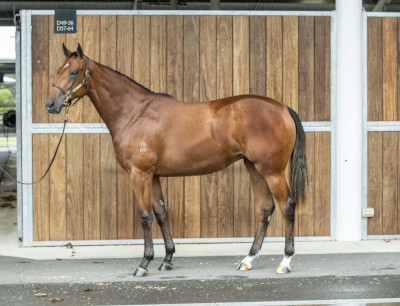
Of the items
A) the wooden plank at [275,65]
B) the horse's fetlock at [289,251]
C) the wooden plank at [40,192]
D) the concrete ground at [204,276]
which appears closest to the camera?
the concrete ground at [204,276]

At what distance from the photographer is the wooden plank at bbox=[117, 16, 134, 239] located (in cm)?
721

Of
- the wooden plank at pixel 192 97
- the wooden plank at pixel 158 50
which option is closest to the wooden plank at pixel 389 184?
the wooden plank at pixel 192 97

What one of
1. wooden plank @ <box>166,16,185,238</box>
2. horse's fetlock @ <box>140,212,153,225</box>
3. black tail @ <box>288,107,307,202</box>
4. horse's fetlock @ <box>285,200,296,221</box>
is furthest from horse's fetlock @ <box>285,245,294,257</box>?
wooden plank @ <box>166,16,185,238</box>

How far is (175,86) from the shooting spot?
7262 millimetres

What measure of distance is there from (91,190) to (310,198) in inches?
96.6

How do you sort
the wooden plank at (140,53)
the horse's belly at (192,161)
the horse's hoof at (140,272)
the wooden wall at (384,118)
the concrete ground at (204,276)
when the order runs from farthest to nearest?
the wooden wall at (384,118)
the wooden plank at (140,53)
the horse's belly at (192,161)
the horse's hoof at (140,272)
the concrete ground at (204,276)

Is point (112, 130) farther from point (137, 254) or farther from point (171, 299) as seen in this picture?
point (171, 299)

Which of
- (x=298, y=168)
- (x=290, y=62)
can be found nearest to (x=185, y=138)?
(x=298, y=168)

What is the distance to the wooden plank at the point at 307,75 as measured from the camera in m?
7.37

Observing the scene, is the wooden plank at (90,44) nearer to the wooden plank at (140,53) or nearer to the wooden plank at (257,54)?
the wooden plank at (140,53)

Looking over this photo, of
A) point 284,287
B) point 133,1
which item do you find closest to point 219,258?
point 284,287

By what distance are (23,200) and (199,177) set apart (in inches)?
76.3

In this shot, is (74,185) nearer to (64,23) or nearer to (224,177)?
(224,177)

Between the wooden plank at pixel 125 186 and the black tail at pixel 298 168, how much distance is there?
199cm
